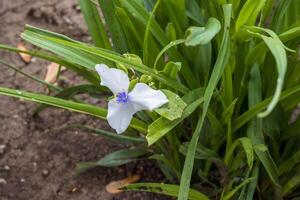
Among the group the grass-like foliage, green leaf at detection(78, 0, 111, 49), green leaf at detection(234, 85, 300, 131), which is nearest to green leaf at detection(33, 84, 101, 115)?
the grass-like foliage

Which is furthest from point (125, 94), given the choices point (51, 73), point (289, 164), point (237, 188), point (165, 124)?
point (51, 73)

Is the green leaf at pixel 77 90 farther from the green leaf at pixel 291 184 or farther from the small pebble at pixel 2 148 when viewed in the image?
the green leaf at pixel 291 184

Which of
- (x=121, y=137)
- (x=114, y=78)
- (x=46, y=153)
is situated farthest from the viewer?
(x=46, y=153)

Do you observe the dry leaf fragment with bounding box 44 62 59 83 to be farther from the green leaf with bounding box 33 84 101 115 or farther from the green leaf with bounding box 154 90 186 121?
the green leaf with bounding box 154 90 186 121

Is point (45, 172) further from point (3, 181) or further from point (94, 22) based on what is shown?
point (94, 22)

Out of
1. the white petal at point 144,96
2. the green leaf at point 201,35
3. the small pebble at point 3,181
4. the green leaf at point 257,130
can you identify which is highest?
the green leaf at point 201,35

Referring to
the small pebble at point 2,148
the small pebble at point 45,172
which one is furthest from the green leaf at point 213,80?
the small pebble at point 2,148
